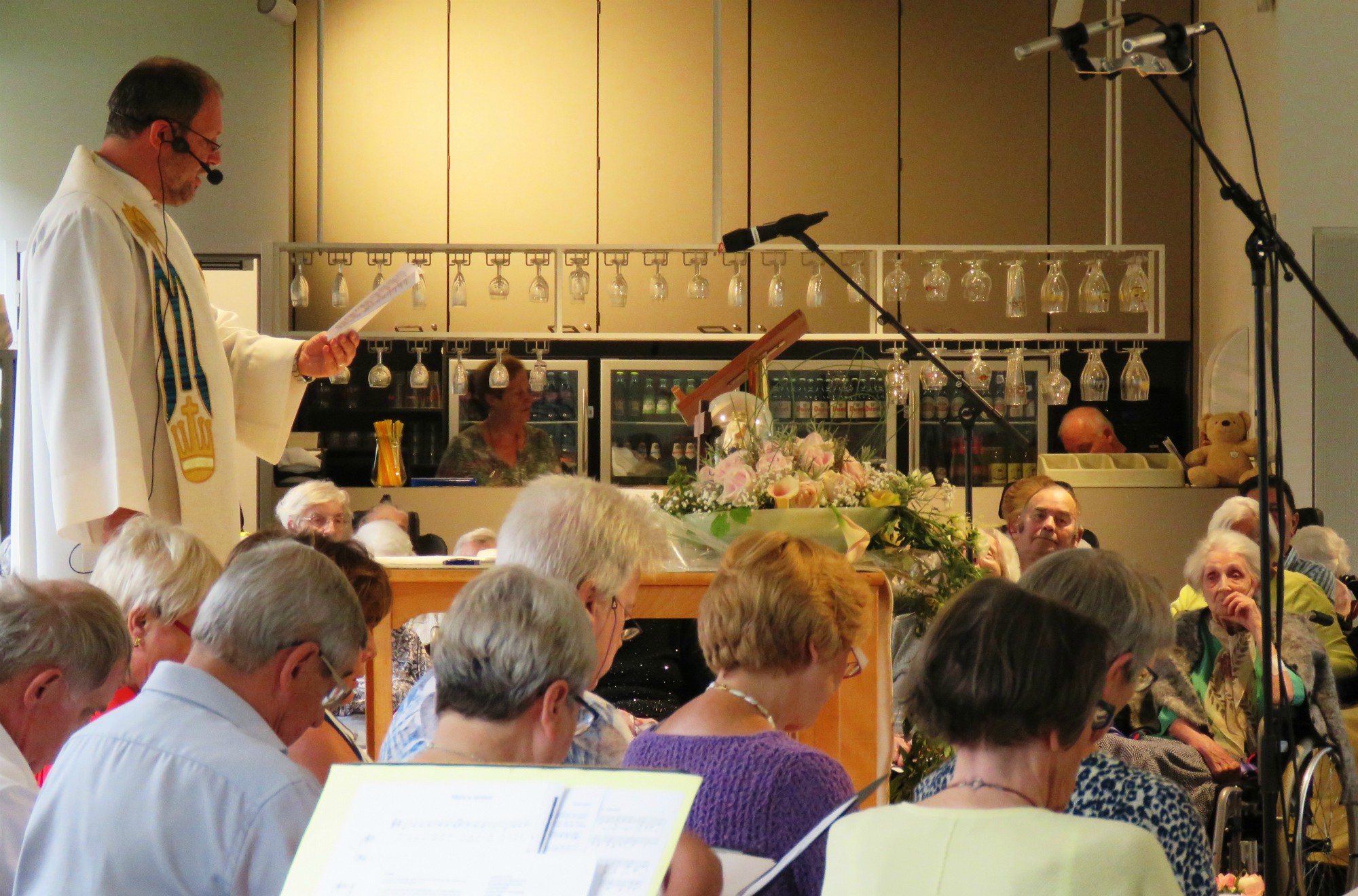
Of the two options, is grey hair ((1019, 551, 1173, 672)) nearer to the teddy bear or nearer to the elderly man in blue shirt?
the elderly man in blue shirt

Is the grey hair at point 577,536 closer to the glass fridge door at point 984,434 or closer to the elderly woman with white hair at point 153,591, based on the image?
the elderly woman with white hair at point 153,591

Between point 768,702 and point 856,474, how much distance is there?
0.76 metres

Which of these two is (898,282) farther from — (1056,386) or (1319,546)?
(1319,546)

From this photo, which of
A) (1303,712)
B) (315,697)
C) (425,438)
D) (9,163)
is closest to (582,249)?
(425,438)

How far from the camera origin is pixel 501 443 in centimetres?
671

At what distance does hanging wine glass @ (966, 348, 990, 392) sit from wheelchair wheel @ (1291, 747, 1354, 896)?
2.69 metres

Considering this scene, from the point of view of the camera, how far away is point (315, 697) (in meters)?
1.63

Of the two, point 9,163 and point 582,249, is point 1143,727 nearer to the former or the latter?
point 582,249

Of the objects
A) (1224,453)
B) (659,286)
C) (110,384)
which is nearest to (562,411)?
(659,286)

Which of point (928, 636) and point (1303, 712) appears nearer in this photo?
point (928, 636)

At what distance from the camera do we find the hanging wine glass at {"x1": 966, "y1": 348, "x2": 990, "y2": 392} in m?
6.41

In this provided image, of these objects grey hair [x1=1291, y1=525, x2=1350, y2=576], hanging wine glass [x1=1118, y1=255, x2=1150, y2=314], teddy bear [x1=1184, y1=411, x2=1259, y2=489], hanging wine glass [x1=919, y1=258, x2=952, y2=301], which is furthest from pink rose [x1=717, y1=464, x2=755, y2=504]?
teddy bear [x1=1184, y1=411, x2=1259, y2=489]

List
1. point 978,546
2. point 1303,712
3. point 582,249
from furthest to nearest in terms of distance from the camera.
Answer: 1. point 582,249
2. point 1303,712
3. point 978,546

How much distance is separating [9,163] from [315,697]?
253 inches
